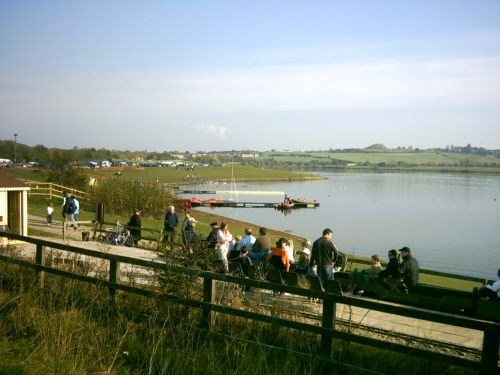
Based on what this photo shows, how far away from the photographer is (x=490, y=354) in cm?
455

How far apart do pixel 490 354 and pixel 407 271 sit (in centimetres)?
694

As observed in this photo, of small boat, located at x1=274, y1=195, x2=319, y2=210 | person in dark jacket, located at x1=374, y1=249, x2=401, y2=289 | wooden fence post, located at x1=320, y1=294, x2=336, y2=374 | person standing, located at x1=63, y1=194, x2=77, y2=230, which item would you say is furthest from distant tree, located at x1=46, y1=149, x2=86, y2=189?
wooden fence post, located at x1=320, y1=294, x2=336, y2=374

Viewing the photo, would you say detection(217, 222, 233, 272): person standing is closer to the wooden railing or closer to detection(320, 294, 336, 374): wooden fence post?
the wooden railing

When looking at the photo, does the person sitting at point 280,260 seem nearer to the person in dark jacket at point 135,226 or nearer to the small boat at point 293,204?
the person in dark jacket at point 135,226

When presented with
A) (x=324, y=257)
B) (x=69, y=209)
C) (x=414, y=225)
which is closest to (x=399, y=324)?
(x=324, y=257)

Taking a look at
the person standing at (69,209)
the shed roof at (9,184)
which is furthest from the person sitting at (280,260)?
the person standing at (69,209)

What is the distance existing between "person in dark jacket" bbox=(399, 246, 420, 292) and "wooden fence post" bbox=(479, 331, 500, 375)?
6.90m

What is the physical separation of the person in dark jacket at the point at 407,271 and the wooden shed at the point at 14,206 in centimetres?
1206

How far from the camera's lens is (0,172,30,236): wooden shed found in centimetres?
1814

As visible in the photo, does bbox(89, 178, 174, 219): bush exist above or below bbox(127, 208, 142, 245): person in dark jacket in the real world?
below

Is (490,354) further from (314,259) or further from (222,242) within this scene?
(222,242)

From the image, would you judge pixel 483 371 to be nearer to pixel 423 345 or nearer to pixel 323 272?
pixel 423 345

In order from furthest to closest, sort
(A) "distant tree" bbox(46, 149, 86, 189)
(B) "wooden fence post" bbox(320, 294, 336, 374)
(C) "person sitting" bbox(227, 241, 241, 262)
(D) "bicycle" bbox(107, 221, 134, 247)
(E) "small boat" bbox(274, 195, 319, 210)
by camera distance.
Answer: (E) "small boat" bbox(274, 195, 319, 210)
(A) "distant tree" bbox(46, 149, 86, 189)
(D) "bicycle" bbox(107, 221, 134, 247)
(C) "person sitting" bbox(227, 241, 241, 262)
(B) "wooden fence post" bbox(320, 294, 336, 374)

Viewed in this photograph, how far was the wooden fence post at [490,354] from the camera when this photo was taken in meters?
4.52
